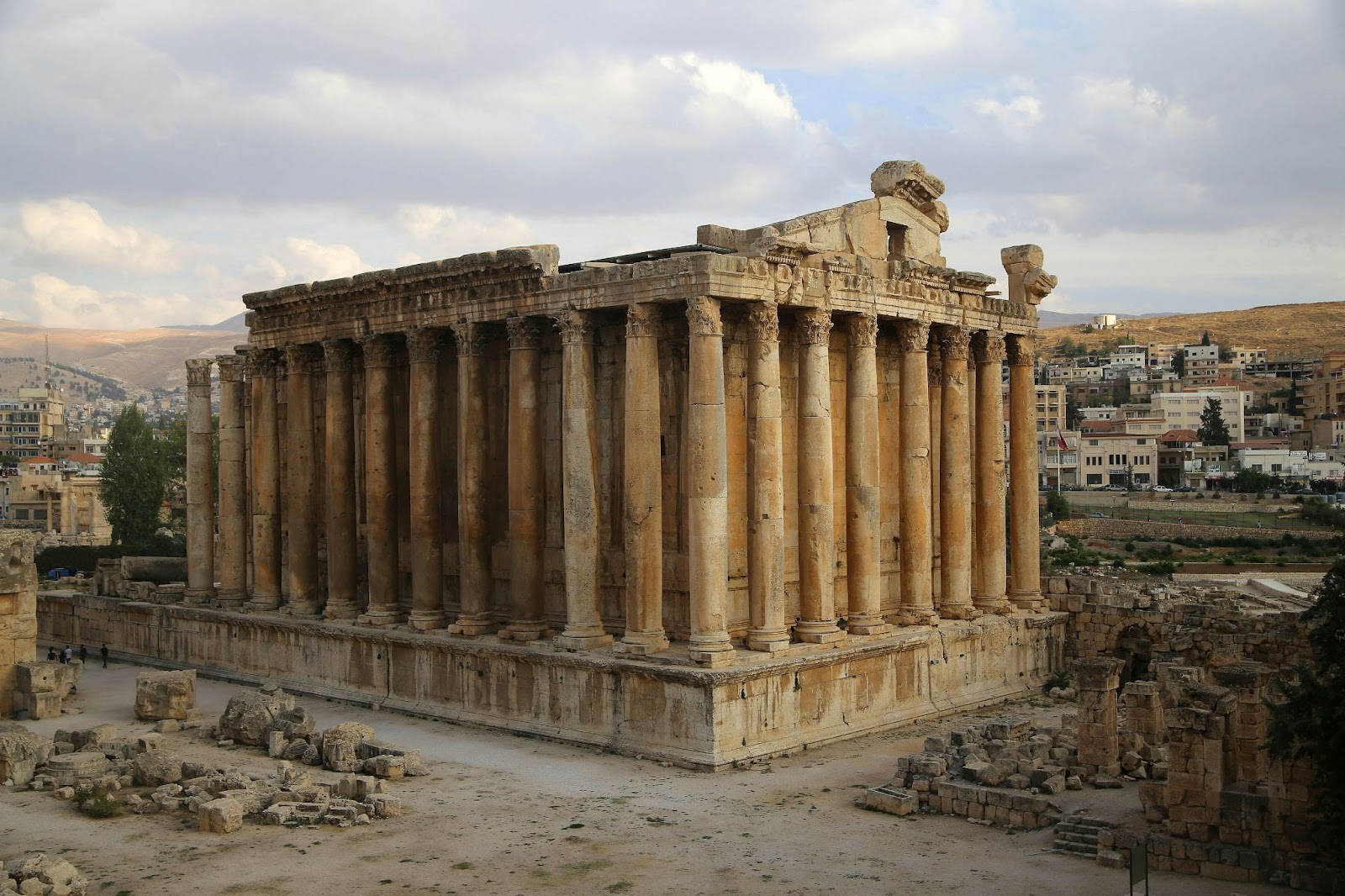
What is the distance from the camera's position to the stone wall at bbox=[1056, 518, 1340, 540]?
65875mm

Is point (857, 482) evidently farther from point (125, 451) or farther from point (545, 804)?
point (125, 451)

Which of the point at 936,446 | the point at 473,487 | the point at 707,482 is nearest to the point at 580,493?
the point at 707,482

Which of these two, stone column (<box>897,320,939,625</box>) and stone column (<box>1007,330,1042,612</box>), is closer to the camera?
stone column (<box>897,320,939,625</box>)

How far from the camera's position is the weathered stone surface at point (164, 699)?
2722 cm

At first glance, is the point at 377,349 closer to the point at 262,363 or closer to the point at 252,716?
the point at 262,363

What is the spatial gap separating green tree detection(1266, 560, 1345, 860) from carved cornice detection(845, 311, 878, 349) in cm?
1143

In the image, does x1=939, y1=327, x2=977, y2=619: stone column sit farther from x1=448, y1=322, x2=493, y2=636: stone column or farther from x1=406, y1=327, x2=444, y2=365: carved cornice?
x1=406, y1=327, x2=444, y2=365: carved cornice

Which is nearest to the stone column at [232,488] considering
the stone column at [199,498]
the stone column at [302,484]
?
the stone column at [199,498]

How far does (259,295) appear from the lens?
32.9 metres

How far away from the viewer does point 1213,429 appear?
367 feet

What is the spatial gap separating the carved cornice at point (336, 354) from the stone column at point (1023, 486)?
1566cm

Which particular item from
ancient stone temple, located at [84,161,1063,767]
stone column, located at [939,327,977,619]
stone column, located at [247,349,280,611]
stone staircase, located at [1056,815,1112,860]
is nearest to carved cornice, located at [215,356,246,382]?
ancient stone temple, located at [84,161,1063,767]

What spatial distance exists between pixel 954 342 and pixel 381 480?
43.3 ft

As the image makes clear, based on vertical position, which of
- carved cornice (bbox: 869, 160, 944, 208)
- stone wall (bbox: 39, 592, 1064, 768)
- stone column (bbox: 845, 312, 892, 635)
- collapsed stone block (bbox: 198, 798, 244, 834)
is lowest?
collapsed stone block (bbox: 198, 798, 244, 834)
